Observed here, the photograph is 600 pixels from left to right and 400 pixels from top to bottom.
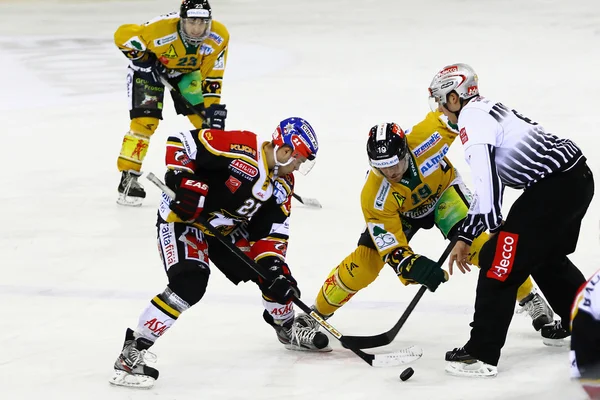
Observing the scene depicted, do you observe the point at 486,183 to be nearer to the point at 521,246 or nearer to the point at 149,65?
the point at 521,246

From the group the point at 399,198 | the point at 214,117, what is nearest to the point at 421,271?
the point at 399,198

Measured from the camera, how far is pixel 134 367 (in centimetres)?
389

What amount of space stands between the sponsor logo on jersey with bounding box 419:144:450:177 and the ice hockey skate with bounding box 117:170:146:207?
8.54ft

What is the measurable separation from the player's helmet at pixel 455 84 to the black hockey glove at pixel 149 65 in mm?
2821

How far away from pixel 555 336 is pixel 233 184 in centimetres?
131

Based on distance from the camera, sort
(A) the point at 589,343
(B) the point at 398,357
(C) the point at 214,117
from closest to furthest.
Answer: (A) the point at 589,343, (B) the point at 398,357, (C) the point at 214,117

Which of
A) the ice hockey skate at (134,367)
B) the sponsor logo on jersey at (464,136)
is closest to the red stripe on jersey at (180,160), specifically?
the ice hockey skate at (134,367)

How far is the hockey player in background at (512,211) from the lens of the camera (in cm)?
382

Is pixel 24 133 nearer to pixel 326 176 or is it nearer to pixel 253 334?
pixel 326 176

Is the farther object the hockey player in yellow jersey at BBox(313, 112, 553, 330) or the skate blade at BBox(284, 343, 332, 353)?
the skate blade at BBox(284, 343, 332, 353)

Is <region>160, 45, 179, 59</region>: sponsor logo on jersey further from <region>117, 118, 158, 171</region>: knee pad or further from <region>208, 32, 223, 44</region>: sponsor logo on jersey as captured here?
<region>117, 118, 158, 171</region>: knee pad

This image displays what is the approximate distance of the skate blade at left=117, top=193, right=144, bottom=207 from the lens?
6.60 metres

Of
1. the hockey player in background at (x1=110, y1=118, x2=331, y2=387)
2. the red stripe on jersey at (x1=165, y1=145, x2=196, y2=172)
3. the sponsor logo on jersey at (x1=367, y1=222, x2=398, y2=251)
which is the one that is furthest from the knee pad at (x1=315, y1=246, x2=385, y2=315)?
the red stripe on jersey at (x1=165, y1=145, x2=196, y2=172)

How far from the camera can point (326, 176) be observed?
23.1 feet
